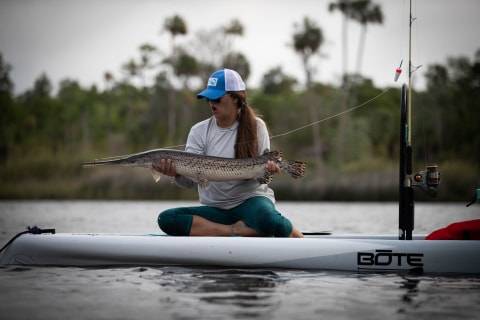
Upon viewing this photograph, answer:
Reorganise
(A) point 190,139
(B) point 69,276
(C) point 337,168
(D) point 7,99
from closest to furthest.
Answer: (B) point 69,276 < (A) point 190,139 < (C) point 337,168 < (D) point 7,99

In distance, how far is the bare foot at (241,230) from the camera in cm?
716

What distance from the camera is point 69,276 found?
6.64 metres

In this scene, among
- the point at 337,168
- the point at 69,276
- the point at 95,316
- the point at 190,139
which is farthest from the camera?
the point at 337,168

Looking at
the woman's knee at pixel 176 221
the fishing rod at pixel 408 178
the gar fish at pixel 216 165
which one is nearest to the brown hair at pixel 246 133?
the gar fish at pixel 216 165

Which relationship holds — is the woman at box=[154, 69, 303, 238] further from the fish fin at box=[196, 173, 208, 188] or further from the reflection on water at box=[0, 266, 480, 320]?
the reflection on water at box=[0, 266, 480, 320]

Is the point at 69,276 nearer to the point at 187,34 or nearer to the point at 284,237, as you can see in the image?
the point at 284,237

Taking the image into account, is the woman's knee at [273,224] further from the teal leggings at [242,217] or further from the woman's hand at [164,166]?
the woman's hand at [164,166]

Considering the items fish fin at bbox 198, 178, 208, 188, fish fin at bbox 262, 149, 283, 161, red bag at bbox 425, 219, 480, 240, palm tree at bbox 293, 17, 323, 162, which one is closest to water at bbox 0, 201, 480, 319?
red bag at bbox 425, 219, 480, 240

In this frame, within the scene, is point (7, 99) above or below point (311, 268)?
above

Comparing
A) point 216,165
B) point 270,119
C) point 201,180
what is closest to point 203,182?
point 201,180

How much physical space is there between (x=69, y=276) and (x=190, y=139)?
1.64 metres

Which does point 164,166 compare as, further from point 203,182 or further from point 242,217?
point 242,217

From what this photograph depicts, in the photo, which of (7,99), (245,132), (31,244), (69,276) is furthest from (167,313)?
(7,99)

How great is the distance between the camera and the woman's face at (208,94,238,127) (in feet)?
22.9
